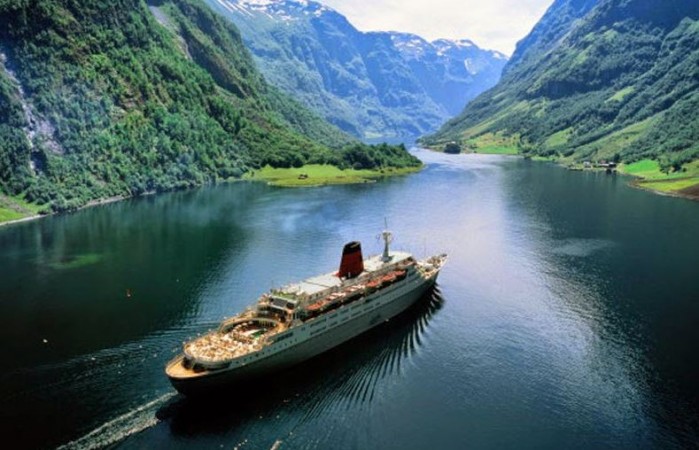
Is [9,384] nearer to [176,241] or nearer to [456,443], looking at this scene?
[456,443]

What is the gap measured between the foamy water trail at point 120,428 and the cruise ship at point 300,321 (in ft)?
14.0

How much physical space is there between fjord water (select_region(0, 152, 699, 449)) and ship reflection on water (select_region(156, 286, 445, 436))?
0.92 ft

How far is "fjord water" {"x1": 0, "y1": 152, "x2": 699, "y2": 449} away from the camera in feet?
211

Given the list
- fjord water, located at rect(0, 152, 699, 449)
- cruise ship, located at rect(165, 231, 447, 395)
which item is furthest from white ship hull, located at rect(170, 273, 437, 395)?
fjord water, located at rect(0, 152, 699, 449)

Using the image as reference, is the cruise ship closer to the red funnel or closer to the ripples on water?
the red funnel

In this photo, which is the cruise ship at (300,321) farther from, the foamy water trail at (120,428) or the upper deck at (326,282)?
the foamy water trail at (120,428)

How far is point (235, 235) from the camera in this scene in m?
159

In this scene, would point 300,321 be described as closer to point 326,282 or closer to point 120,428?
point 326,282

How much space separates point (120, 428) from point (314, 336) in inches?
1100

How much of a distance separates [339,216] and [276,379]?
374ft

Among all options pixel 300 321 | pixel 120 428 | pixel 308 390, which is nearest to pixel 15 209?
pixel 300 321

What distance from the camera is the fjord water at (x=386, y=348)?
6444cm

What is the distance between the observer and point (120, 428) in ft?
208

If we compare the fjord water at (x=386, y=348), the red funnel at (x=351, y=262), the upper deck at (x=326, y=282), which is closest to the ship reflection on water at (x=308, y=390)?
the fjord water at (x=386, y=348)
